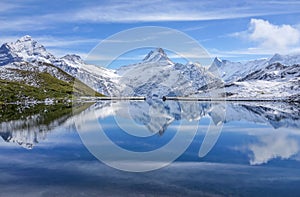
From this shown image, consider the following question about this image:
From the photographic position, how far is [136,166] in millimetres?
41125

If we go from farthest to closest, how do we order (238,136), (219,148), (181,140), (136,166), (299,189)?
(238,136) → (181,140) → (219,148) → (136,166) → (299,189)

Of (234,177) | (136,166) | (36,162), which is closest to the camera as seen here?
(234,177)

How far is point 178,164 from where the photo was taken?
137ft

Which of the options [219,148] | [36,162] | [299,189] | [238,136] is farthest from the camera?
[238,136]

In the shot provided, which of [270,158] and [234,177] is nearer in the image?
[234,177]

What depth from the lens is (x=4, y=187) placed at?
3275 cm

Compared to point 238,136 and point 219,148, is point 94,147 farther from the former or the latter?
point 238,136

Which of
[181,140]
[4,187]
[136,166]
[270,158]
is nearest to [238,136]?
[181,140]

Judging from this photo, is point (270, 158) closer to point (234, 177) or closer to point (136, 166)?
point (234, 177)

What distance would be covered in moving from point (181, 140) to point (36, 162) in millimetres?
25125

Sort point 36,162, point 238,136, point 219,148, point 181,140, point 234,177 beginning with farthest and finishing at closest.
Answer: point 238,136
point 181,140
point 219,148
point 36,162
point 234,177

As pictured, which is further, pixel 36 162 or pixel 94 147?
pixel 94 147

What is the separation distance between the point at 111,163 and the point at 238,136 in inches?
1218

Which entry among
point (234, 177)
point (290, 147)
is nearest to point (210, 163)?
point (234, 177)
